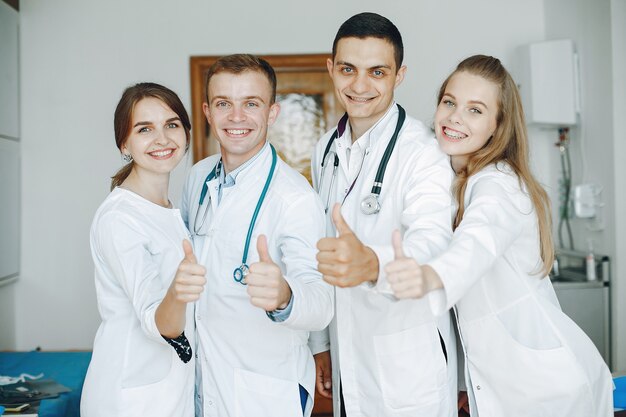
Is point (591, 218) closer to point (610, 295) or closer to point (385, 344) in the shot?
point (610, 295)

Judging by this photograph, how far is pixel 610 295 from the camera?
3.13 metres

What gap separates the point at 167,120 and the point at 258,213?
391 millimetres

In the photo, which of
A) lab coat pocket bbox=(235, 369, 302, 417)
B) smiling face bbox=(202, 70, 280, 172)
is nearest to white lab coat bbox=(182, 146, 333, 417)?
lab coat pocket bbox=(235, 369, 302, 417)

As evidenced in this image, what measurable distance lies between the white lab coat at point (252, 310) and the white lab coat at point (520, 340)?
433mm

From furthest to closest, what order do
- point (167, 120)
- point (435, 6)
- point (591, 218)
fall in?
point (435, 6) < point (591, 218) < point (167, 120)

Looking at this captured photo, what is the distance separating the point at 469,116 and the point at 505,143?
0.13 m

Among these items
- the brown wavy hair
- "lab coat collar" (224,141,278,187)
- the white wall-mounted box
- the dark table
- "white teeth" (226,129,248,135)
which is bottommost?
the dark table

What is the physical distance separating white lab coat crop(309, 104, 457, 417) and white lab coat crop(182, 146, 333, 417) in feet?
0.43

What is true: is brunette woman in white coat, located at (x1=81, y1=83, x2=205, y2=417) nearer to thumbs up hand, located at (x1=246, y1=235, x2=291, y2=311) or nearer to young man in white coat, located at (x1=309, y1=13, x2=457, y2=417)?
thumbs up hand, located at (x1=246, y1=235, x2=291, y2=311)

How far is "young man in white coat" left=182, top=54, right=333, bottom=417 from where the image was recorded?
145 centimetres

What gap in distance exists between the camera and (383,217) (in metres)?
1.58

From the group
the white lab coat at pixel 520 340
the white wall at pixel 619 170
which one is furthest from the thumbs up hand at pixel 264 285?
the white wall at pixel 619 170

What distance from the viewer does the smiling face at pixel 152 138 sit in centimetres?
160

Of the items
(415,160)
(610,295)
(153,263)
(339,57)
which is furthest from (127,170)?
(610,295)
